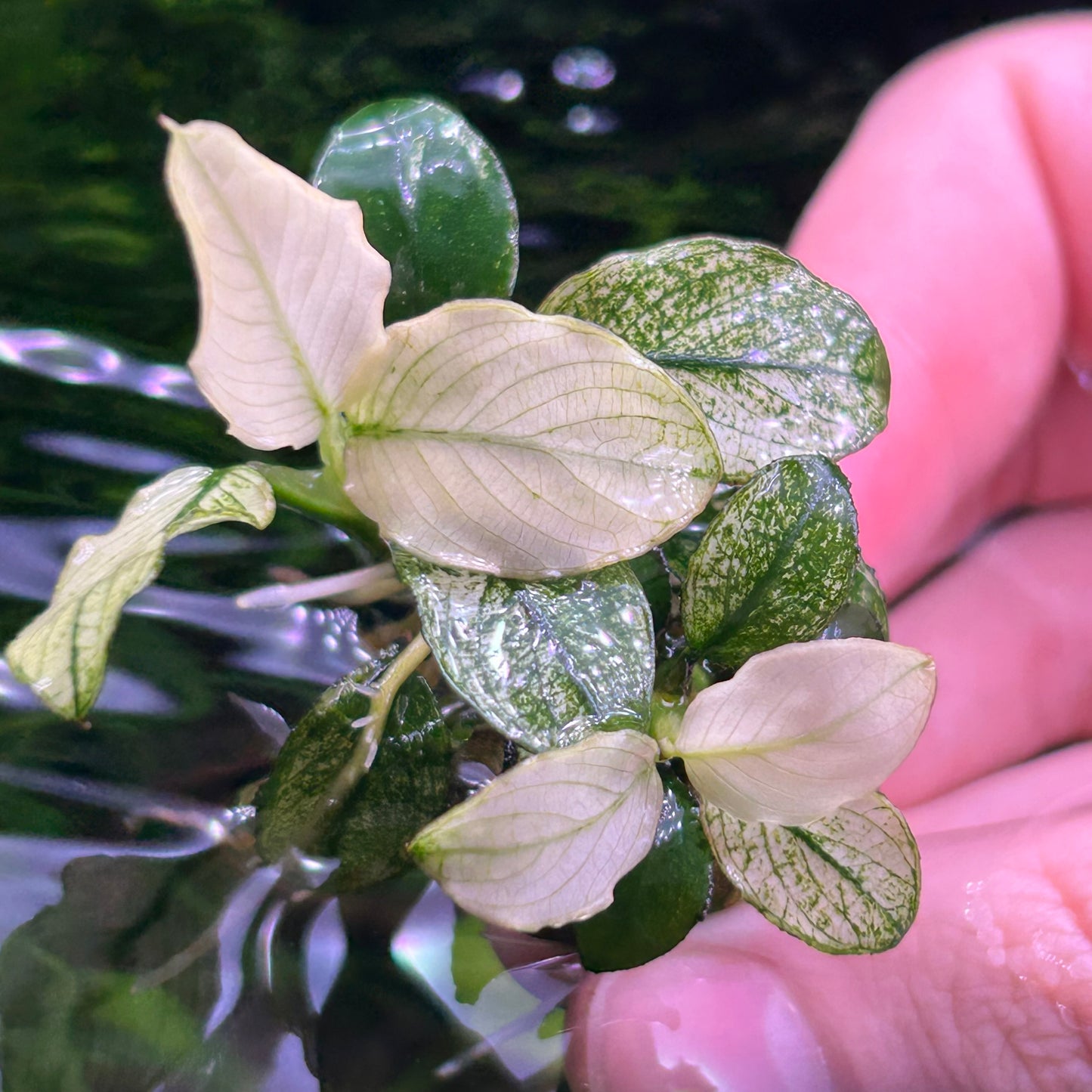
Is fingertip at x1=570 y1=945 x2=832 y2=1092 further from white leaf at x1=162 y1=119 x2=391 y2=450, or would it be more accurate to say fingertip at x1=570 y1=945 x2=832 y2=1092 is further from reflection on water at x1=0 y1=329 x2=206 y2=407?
reflection on water at x1=0 y1=329 x2=206 y2=407

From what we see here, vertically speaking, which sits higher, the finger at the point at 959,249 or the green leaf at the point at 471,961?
the finger at the point at 959,249

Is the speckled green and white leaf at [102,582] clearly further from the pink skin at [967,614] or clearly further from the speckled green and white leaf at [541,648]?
the pink skin at [967,614]

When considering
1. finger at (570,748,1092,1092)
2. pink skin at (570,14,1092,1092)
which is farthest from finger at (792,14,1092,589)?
finger at (570,748,1092,1092)

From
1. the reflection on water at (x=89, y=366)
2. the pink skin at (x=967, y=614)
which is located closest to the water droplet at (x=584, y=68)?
the pink skin at (x=967, y=614)

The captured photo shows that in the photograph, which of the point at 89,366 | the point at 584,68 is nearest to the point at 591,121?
the point at 584,68

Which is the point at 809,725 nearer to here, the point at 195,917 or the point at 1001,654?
the point at 195,917

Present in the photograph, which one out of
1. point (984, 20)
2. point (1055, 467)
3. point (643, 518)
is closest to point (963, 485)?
point (1055, 467)
